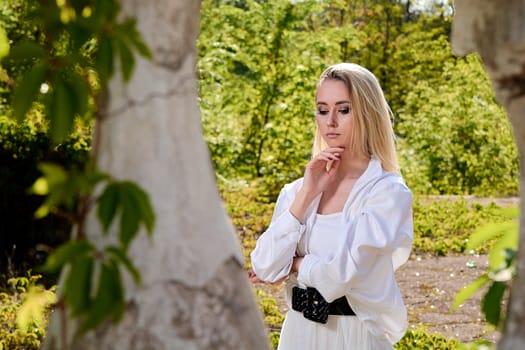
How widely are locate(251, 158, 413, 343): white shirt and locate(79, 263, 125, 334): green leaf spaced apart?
1518mm

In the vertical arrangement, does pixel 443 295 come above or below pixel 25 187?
below

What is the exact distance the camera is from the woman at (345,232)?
269cm

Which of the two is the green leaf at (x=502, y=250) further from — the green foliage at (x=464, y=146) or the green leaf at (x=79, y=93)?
the green foliage at (x=464, y=146)

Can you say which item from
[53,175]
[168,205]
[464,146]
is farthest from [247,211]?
[53,175]

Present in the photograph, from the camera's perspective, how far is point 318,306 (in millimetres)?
2777

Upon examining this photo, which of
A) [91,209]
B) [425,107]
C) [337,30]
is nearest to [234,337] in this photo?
[91,209]

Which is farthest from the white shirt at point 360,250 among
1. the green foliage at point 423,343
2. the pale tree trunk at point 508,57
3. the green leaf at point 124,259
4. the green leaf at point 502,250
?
the green foliage at point 423,343

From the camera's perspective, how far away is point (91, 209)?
4.08 ft

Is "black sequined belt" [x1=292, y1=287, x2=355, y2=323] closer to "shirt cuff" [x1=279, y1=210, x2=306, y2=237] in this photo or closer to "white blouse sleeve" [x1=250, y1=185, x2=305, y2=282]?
"white blouse sleeve" [x1=250, y1=185, x2=305, y2=282]

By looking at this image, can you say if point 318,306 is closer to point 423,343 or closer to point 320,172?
point 320,172

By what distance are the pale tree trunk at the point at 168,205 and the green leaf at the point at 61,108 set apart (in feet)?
0.22

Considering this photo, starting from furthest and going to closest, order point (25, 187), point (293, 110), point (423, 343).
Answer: point (293, 110) → point (25, 187) → point (423, 343)

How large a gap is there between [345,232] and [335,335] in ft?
1.25

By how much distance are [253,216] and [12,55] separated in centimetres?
783
